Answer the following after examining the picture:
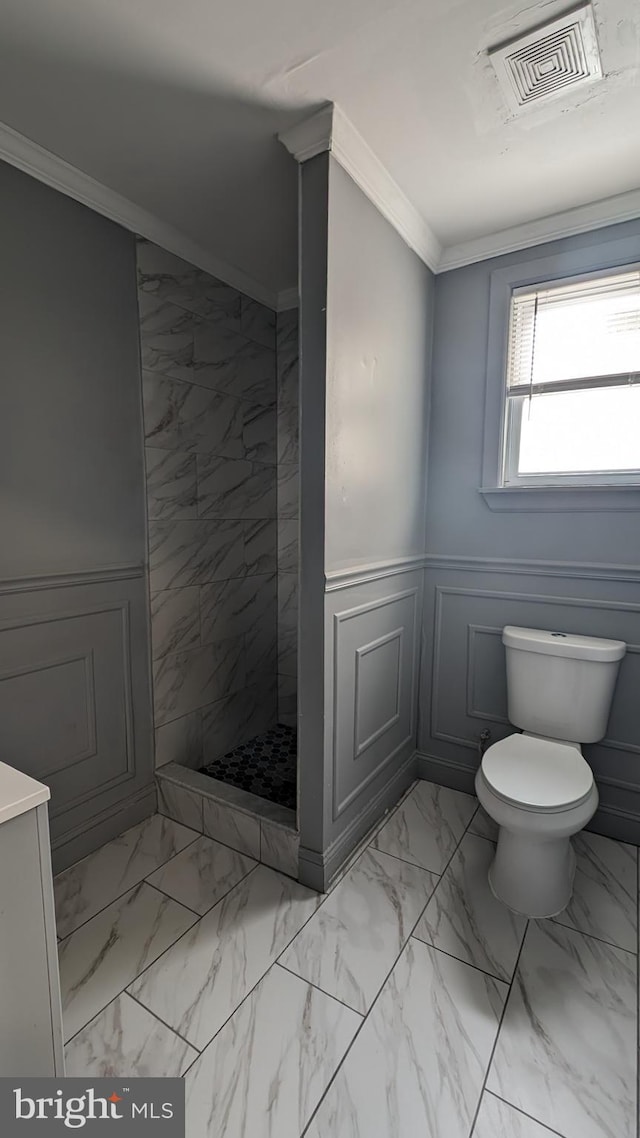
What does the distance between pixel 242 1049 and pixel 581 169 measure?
2.67 metres

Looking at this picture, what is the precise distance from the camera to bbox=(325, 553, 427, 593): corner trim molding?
1.59 m

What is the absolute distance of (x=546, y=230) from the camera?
6.12 feet

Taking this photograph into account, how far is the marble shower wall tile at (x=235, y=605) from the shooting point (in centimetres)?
233

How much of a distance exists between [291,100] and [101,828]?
7.90 feet

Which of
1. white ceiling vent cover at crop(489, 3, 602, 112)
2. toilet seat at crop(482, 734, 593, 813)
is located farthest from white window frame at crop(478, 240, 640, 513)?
toilet seat at crop(482, 734, 593, 813)

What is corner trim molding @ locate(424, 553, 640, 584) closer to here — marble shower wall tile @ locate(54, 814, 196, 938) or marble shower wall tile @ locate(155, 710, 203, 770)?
marble shower wall tile @ locate(155, 710, 203, 770)

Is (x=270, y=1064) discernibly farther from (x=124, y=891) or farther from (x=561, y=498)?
(x=561, y=498)

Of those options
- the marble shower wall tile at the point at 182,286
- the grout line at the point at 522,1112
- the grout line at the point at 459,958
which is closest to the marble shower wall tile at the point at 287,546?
the marble shower wall tile at the point at 182,286

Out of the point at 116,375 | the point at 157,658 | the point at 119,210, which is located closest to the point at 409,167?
the point at 119,210

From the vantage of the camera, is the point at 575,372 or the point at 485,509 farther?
the point at 485,509

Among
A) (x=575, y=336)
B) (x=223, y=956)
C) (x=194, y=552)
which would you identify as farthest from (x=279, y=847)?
(x=575, y=336)

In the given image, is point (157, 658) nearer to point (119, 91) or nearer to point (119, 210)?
point (119, 210)

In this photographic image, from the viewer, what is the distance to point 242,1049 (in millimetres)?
1180

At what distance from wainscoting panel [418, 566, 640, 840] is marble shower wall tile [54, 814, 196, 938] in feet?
3.85
